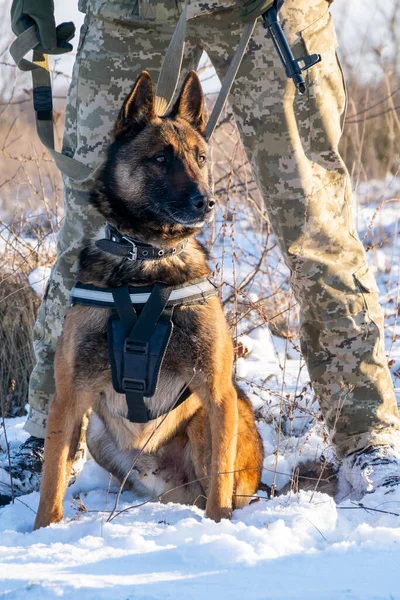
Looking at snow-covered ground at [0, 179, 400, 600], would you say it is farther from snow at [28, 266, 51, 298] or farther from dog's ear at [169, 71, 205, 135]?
snow at [28, 266, 51, 298]

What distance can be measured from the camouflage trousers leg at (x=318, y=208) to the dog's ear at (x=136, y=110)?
29 centimetres

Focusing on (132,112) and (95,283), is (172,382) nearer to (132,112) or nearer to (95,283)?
(95,283)

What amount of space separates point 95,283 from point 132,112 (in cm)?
68

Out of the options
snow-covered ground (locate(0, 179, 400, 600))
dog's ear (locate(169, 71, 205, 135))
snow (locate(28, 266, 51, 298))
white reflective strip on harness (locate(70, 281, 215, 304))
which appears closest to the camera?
snow-covered ground (locate(0, 179, 400, 600))

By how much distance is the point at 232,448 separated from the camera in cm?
254

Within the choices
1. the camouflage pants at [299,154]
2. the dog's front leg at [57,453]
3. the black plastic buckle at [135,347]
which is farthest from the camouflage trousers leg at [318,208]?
the dog's front leg at [57,453]

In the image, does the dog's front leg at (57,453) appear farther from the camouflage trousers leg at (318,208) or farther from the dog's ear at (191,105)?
the dog's ear at (191,105)

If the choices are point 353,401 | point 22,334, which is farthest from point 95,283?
point 22,334

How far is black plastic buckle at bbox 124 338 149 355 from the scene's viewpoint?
2.38 m

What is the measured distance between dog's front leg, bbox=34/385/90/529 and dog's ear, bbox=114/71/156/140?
3.35ft

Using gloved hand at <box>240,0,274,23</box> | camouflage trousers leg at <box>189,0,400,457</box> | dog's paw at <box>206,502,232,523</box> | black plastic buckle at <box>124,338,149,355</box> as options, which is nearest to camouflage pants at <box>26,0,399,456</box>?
camouflage trousers leg at <box>189,0,400,457</box>

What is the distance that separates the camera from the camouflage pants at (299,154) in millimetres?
2684

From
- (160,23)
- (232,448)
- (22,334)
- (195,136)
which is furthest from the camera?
(22,334)

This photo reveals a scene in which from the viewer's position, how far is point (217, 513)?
2473 mm
